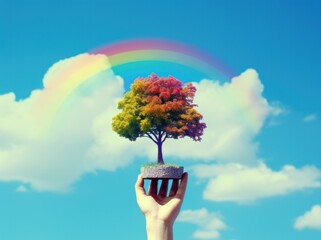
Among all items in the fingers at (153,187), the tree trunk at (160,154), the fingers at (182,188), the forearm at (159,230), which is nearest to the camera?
the forearm at (159,230)

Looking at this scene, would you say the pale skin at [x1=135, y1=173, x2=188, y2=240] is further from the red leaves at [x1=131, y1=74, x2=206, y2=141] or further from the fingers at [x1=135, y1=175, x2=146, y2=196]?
the red leaves at [x1=131, y1=74, x2=206, y2=141]

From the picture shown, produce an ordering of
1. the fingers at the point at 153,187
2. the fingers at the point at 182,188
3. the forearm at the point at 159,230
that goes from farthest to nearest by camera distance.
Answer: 1. the fingers at the point at 153,187
2. the fingers at the point at 182,188
3. the forearm at the point at 159,230

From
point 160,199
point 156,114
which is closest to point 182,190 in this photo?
point 160,199

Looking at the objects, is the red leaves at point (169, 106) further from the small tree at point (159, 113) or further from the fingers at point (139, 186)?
the fingers at point (139, 186)

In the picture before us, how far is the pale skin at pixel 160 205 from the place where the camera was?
78.3 feet

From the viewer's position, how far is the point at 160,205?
79.5 feet

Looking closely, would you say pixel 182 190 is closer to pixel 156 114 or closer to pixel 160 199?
pixel 160 199

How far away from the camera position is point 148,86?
2562cm

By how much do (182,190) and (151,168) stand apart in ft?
4.86

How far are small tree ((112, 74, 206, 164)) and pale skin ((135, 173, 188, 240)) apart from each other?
1.22 m

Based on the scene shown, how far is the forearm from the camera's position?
23.8m

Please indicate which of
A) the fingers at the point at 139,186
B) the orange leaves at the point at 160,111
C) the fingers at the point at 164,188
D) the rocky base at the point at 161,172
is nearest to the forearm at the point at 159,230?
the fingers at the point at 139,186

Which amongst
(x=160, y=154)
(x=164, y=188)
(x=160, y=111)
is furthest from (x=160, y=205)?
(x=160, y=111)

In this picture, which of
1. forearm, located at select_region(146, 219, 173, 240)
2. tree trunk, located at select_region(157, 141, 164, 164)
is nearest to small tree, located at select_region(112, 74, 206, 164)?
tree trunk, located at select_region(157, 141, 164, 164)
